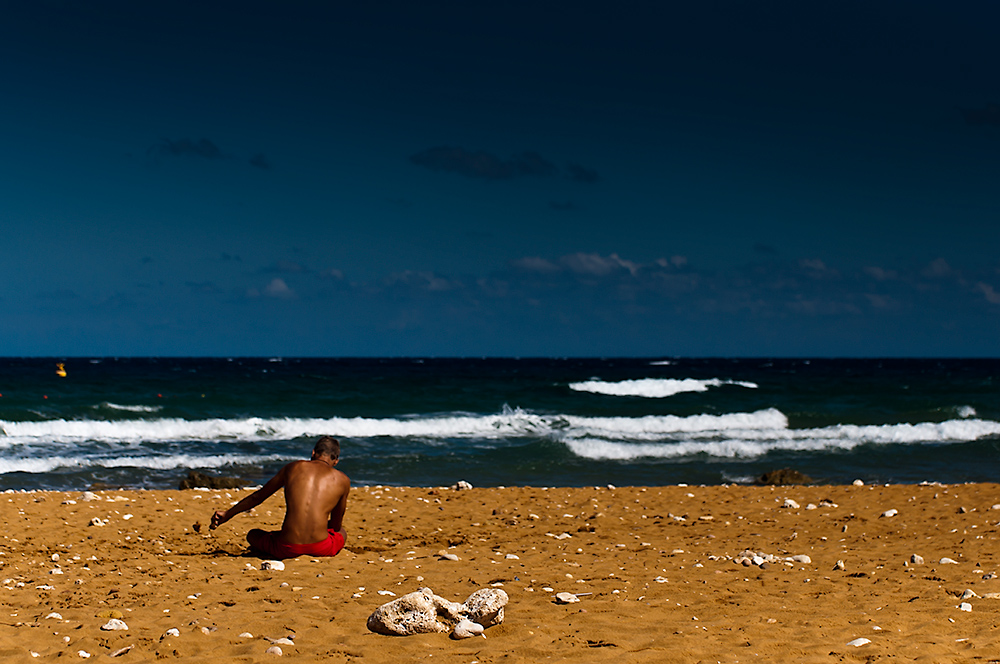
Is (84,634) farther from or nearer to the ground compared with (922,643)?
nearer to the ground

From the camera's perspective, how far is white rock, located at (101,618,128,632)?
5031 mm

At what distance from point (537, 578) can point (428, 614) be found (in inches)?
76.8

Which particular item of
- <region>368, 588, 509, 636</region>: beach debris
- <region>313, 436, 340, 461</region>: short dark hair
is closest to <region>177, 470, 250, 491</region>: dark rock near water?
<region>313, 436, 340, 461</region>: short dark hair

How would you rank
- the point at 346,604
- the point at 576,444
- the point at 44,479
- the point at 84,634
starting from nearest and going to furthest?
the point at 84,634, the point at 346,604, the point at 44,479, the point at 576,444

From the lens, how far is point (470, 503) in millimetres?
11648

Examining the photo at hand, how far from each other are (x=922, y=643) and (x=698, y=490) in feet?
27.4

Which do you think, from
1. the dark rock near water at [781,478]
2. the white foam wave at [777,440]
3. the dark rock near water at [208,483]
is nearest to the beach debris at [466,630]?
the dark rock near water at [208,483]

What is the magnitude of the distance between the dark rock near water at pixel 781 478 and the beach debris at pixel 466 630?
35.2ft

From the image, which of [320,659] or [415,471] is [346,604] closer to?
[320,659]

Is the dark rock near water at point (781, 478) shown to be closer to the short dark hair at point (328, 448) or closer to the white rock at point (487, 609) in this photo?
the short dark hair at point (328, 448)

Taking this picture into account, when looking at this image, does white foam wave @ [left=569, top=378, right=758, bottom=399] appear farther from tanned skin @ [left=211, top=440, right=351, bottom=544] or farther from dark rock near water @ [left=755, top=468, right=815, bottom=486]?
tanned skin @ [left=211, top=440, right=351, bottom=544]

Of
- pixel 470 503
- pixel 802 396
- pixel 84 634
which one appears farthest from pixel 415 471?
pixel 802 396

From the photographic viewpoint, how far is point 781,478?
14.5 metres

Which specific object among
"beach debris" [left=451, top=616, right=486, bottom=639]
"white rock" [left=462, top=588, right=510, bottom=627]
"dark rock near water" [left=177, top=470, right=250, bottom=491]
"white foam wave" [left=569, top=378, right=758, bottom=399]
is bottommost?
"dark rock near water" [left=177, top=470, right=250, bottom=491]
